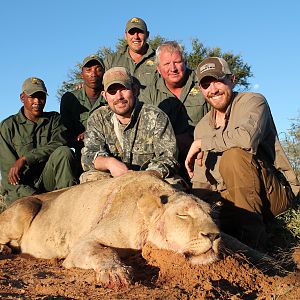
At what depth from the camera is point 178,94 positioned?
313 inches

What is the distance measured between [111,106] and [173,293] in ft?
10.5

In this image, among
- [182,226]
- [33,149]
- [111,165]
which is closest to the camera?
[182,226]

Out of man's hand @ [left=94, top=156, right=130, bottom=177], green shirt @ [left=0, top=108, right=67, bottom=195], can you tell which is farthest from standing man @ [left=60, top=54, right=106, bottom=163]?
man's hand @ [left=94, top=156, right=130, bottom=177]

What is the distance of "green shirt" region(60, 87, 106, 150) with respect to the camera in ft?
28.7

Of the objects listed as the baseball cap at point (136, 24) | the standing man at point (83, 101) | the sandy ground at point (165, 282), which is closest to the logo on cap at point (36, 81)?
the standing man at point (83, 101)

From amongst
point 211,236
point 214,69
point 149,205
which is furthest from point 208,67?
point 211,236

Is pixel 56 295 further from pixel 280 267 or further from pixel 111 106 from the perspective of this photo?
pixel 111 106

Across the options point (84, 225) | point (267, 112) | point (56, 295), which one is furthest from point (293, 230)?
point (56, 295)

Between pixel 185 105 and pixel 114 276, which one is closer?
pixel 114 276

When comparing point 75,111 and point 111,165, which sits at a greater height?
point 75,111

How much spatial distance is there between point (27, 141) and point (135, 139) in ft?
7.76

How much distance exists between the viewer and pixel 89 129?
6.34 meters

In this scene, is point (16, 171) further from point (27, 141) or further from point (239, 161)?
point (239, 161)

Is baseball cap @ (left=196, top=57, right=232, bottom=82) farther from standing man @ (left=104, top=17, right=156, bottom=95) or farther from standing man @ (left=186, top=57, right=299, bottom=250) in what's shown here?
standing man @ (left=104, top=17, right=156, bottom=95)
